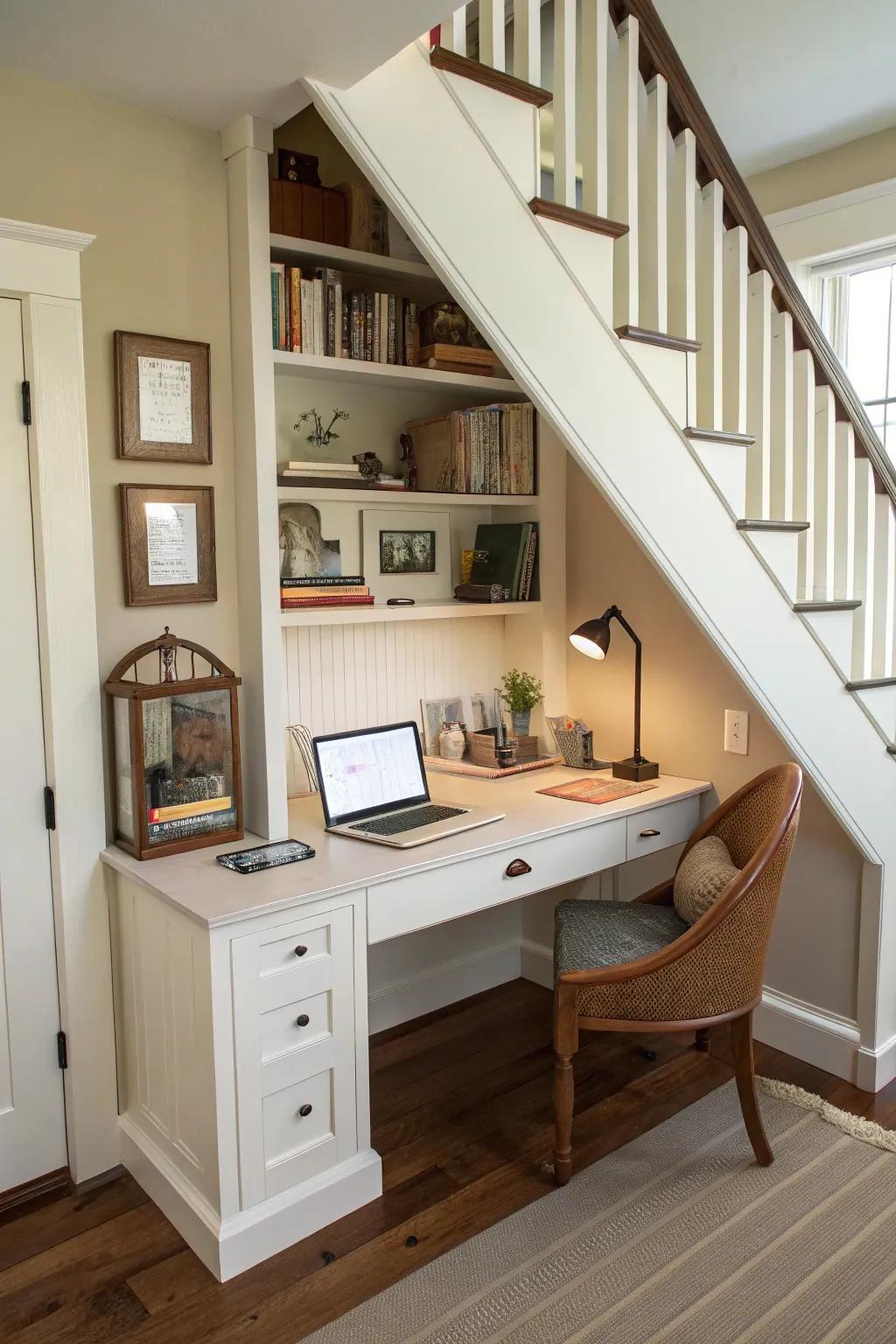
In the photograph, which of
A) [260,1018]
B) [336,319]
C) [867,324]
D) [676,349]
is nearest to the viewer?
[260,1018]

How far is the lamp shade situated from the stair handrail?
853mm

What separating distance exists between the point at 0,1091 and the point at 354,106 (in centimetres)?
222

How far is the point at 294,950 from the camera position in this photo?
198 centimetres

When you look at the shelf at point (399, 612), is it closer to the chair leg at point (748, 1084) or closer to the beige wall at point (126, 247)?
the beige wall at point (126, 247)

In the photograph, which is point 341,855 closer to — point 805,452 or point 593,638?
point 593,638

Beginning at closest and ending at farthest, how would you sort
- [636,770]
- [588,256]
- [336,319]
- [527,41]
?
[527,41], [588,256], [336,319], [636,770]

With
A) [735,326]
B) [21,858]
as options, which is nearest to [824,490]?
[735,326]

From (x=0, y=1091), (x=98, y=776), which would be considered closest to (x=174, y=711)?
(x=98, y=776)

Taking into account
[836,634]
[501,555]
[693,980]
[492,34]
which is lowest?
[693,980]

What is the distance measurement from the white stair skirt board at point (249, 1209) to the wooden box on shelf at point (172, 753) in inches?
28.1

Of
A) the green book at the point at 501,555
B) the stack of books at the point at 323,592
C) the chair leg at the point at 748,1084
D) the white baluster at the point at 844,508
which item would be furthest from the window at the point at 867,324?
the chair leg at the point at 748,1084

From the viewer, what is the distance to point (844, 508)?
2.62 meters

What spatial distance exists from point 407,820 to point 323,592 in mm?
632

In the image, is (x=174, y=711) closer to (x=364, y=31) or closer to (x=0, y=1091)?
(x=0, y=1091)
